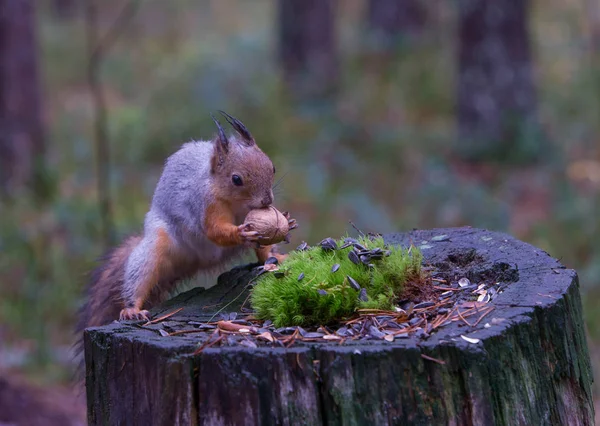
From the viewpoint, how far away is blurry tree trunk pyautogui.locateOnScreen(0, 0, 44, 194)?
Result: 804 cm

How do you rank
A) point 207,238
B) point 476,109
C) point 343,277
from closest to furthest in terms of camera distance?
1. point 343,277
2. point 207,238
3. point 476,109

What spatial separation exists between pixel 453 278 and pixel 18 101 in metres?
6.44

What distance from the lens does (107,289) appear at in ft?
11.5

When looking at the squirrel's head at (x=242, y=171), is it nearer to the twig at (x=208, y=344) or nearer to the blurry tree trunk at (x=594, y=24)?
the twig at (x=208, y=344)

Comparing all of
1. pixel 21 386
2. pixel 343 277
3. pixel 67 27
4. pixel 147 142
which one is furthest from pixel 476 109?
pixel 67 27

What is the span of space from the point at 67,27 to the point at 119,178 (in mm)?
10921

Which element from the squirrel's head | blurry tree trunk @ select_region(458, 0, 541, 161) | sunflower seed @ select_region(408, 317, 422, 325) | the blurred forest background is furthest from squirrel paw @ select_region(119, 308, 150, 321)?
blurry tree trunk @ select_region(458, 0, 541, 161)

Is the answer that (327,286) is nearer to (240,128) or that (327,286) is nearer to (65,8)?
(240,128)

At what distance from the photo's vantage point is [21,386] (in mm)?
5000

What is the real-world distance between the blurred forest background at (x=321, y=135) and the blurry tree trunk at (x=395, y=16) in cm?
3

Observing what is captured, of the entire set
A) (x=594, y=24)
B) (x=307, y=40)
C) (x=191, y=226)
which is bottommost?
(x=191, y=226)

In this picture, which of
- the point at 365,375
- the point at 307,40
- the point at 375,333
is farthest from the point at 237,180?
the point at 307,40

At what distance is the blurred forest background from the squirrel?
1.55 m

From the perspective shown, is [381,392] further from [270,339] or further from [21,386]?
[21,386]
